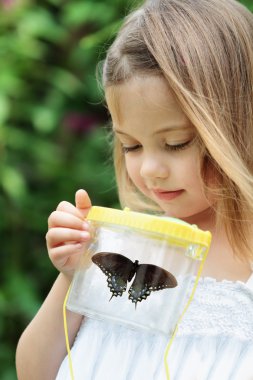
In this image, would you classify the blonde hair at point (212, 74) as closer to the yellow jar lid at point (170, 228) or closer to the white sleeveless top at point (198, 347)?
the white sleeveless top at point (198, 347)

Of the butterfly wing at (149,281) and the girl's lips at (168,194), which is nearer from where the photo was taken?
the butterfly wing at (149,281)

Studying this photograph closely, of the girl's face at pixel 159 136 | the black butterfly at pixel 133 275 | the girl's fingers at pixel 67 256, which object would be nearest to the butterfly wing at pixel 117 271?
the black butterfly at pixel 133 275

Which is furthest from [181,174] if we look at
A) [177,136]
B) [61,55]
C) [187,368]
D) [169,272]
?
[61,55]

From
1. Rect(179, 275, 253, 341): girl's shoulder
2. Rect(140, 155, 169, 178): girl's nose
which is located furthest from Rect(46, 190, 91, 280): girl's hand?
Rect(179, 275, 253, 341): girl's shoulder

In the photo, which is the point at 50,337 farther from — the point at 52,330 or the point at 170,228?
the point at 170,228

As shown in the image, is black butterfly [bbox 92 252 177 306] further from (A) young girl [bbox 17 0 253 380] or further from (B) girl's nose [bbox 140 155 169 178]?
(B) girl's nose [bbox 140 155 169 178]

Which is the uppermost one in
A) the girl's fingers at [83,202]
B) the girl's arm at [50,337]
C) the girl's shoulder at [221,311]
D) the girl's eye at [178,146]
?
the girl's eye at [178,146]

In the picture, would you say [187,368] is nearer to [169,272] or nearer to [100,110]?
[169,272]
